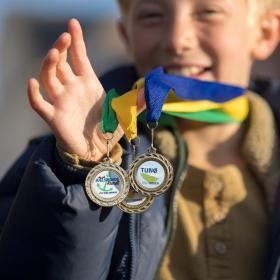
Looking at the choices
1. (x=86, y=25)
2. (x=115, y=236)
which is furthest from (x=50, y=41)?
(x=115, y=236)

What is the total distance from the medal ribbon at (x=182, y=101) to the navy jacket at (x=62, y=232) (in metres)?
0.11

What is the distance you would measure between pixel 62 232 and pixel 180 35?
68 centimetres

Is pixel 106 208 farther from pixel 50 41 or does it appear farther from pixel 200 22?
pixel 50 41

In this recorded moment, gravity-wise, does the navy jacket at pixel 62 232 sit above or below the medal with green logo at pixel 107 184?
below

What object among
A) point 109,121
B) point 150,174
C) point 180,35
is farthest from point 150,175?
point 180,35

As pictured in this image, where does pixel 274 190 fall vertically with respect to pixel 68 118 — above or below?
below

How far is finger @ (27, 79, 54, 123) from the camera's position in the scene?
1530 millimetres

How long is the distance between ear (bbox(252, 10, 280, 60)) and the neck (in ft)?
0.82

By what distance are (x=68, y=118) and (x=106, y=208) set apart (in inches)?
7.2

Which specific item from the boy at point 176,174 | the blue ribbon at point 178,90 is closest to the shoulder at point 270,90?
the boy at point 176,174

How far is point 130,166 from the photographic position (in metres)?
1.55

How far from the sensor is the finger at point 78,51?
1.57 m

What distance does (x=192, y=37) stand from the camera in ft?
6.82

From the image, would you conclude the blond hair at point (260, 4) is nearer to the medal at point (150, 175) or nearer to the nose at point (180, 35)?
the nose at point (180, 35)
